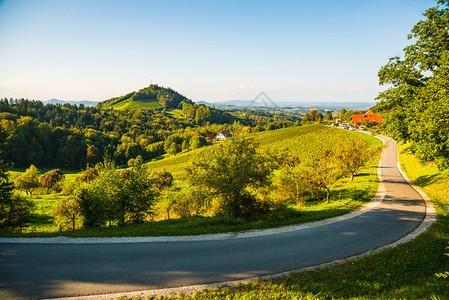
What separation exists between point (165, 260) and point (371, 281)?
8612 mm

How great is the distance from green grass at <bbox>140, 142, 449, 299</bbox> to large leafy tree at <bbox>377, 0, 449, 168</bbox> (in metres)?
9.18

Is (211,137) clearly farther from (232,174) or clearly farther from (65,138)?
(232,174)

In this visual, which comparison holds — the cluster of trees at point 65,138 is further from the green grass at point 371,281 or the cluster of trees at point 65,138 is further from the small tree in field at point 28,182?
the green grass at point 371,281

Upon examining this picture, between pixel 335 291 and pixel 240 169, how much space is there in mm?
10236

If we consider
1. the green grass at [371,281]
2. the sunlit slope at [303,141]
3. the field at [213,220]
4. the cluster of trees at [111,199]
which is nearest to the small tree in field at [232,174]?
the field at [213,220]

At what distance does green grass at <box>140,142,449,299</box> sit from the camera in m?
7.29

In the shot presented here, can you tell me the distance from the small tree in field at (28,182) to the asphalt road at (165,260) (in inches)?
1697

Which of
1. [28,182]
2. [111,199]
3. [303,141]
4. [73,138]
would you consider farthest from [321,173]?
[73,138]

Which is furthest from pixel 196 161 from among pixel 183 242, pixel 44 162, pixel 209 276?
pixel 44 162

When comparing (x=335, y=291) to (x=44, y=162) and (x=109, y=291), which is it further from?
(x=44, y=162)

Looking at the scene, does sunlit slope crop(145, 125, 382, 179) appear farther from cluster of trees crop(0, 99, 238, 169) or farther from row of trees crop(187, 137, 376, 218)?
row of trees crop(187, 137, 376, 218)

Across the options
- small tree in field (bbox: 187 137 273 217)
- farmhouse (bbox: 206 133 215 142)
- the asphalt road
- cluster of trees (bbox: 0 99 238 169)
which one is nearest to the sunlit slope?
cluster of trees (bbox: 0 99 238 169)

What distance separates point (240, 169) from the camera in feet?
55.3

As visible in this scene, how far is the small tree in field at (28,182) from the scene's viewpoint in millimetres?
43156
